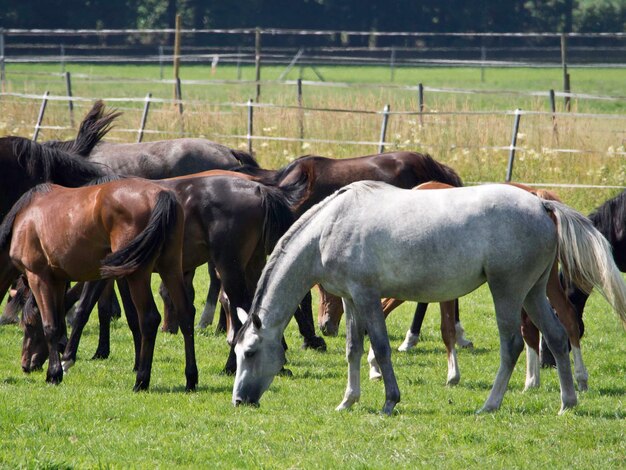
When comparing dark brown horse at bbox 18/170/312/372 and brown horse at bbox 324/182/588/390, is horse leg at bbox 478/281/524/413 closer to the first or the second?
brown horse at bbox 324/182/588/390

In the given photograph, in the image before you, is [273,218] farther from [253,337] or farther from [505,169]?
[505,169]

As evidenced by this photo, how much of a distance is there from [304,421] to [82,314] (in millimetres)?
3097

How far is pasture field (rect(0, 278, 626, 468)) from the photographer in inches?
228

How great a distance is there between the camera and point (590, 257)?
700cm

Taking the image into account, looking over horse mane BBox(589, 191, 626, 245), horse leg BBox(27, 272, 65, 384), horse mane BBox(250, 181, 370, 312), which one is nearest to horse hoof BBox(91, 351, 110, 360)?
horse leg BBox(27, 272, 65, 384)

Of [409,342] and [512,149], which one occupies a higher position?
[512,149]

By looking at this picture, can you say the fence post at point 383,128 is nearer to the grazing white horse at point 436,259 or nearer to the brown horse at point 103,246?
the brown horse at point 103,246

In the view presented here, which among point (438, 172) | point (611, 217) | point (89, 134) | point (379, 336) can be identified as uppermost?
point (89, 134)

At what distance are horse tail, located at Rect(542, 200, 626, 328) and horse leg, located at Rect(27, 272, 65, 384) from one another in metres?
4.03

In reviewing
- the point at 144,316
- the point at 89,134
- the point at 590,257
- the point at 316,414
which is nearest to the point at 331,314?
the point at 89,134

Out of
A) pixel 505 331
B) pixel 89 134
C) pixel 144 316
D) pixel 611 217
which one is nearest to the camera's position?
pixel 505 331

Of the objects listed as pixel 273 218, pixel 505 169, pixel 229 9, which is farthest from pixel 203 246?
pixel 229 9

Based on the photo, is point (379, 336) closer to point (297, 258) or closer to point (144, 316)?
point (297, 258)

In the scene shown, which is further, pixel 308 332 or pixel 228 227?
pixel 308 332
